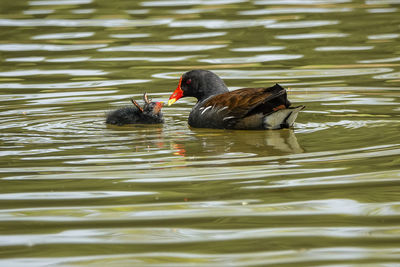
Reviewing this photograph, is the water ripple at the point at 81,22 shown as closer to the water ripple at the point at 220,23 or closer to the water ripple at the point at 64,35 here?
the water ripple at the point at 220,23

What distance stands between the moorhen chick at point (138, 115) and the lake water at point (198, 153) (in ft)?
0.69

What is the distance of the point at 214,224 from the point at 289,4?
15017mm

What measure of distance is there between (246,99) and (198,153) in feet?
4.15

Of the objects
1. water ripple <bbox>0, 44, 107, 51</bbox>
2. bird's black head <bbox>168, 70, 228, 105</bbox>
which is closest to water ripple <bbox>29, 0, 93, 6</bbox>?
water ripple <bbox>0, 44, 107, 51</bbox>

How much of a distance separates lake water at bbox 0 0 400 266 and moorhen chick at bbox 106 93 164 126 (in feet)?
0.69

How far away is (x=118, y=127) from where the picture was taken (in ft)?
34.0

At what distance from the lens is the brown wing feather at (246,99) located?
9.27 meters

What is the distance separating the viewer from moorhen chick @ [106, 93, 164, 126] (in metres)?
10.5

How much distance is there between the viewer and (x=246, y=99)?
9469mm

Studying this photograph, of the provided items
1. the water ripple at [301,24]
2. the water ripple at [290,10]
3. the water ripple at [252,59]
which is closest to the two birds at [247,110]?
the water ripple at [252,59]

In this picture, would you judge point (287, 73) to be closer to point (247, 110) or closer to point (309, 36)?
point (309, 36)

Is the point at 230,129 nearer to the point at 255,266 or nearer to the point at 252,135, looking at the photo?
the point at 252,135

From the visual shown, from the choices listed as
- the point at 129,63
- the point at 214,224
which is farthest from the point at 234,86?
the point at 214,224

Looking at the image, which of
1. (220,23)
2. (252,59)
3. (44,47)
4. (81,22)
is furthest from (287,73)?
(81,22)
